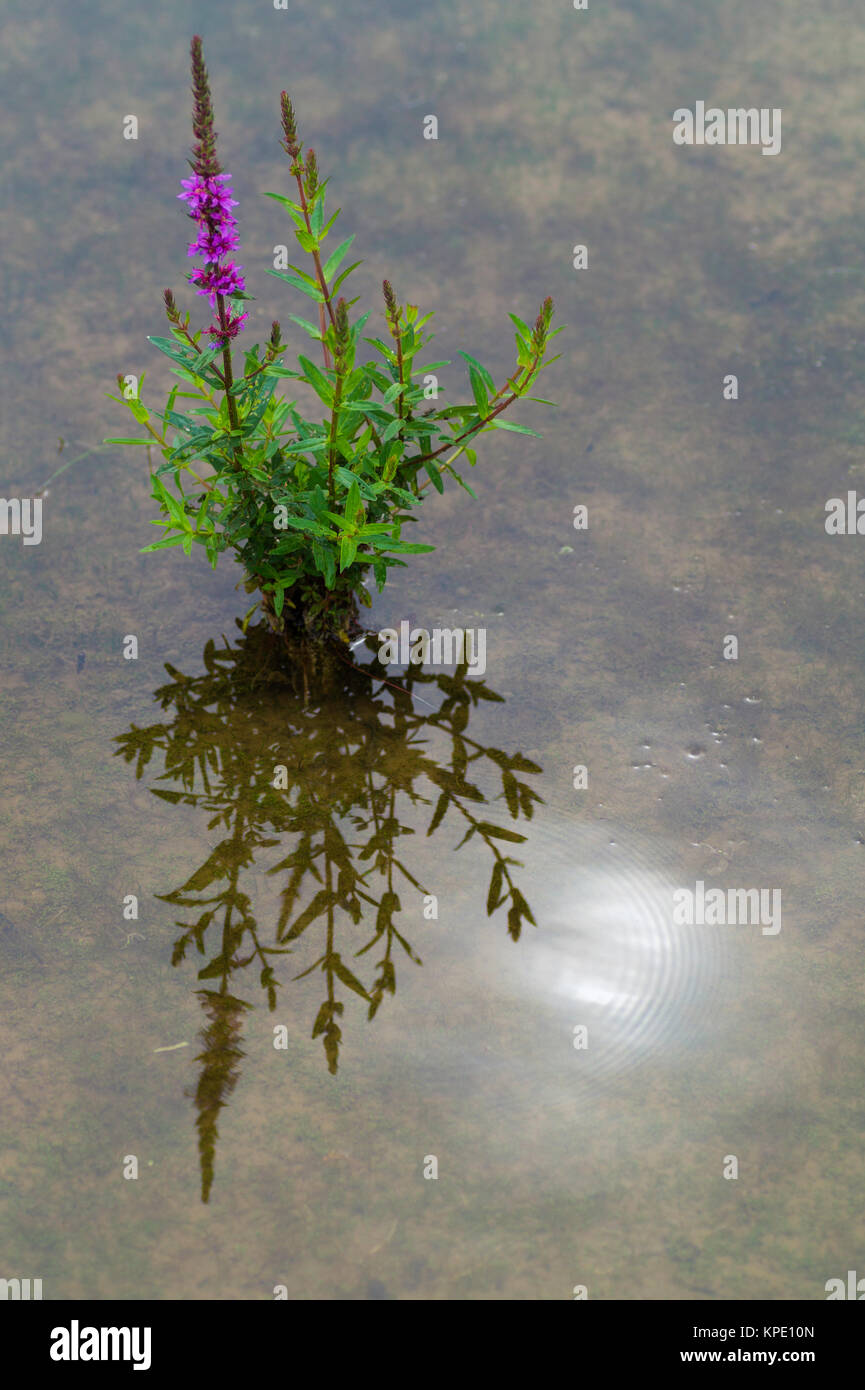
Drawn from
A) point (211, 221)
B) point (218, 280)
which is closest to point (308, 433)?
point (218, 280)

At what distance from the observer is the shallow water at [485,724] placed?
303cm

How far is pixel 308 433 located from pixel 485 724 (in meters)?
0.94

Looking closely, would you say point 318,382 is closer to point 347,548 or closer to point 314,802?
point 347,548

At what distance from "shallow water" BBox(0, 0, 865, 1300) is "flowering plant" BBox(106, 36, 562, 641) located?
1.56 ft

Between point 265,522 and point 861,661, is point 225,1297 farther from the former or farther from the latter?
point 861,661

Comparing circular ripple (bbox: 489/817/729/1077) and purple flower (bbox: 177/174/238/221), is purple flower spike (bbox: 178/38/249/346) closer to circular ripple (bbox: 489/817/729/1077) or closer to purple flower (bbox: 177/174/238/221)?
purple flower (bbox: 177/174/238/221)

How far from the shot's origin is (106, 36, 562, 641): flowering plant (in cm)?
334

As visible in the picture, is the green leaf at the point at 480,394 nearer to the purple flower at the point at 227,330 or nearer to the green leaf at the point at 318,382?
the green leaf at the point at 318,382

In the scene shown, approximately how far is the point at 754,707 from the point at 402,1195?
1730 mm

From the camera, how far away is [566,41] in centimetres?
606

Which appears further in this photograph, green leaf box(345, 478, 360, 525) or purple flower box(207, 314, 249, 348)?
green leaf box(345, 478, 360, 525)

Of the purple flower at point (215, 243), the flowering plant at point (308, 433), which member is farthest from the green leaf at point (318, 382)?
the purple flower at point (215, 243)

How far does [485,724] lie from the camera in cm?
397

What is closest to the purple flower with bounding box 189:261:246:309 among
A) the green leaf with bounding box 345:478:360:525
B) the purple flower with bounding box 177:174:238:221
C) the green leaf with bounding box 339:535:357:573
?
the purple flower with bounding box 177:174:238:221
